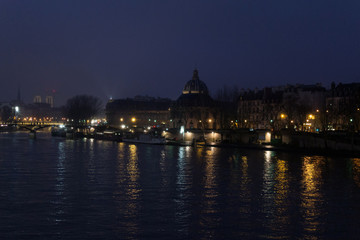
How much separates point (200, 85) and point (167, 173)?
90.4 m

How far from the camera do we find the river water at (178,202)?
14133 mm

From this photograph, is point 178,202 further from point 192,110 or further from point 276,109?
point 192,110

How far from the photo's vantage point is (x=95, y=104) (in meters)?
108

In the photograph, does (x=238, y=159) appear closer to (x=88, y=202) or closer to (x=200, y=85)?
(x=88, y=202)

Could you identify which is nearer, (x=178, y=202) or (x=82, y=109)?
(x=178, y=202)

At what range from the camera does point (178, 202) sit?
59.5 feet

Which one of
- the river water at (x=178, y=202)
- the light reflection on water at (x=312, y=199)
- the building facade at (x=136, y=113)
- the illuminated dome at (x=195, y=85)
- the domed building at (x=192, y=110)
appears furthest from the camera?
the building facade at (x=136, y=113)

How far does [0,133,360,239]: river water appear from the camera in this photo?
14.1 metres

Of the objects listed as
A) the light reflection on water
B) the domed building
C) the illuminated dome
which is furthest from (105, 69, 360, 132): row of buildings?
the light reflection on water

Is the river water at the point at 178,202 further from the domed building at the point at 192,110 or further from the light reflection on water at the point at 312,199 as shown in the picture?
the domed building at the point at 192,110

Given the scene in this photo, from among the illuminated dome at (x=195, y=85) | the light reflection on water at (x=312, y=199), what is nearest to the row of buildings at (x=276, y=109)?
the illuminated dome at (x=195, y=85)

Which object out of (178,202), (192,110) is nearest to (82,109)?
(192,110)

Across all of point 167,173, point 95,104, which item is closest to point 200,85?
point 95,104

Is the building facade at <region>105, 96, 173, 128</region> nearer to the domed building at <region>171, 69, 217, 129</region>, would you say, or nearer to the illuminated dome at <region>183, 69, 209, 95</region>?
the illuminated dome at <region>183, 69, 209, 95</region>
